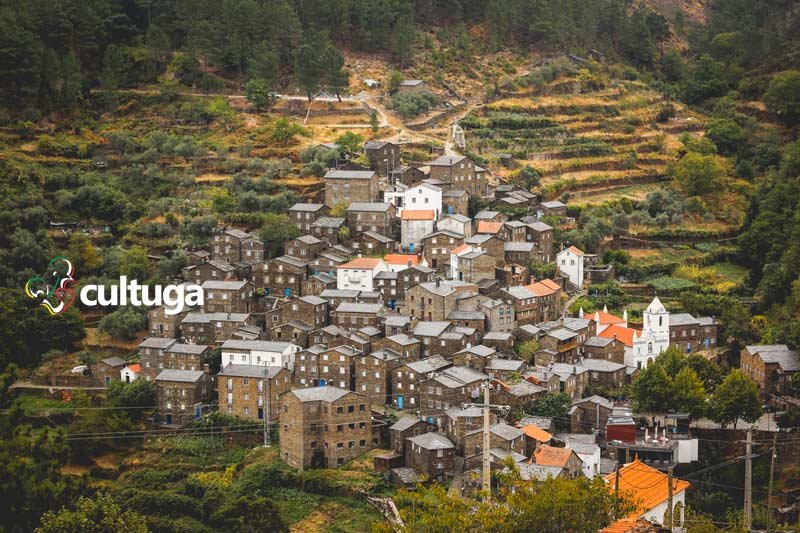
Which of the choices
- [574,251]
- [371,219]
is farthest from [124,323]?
[574,251]

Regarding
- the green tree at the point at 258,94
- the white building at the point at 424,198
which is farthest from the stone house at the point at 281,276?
the green tree at the point at 258,94

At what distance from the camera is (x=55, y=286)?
209 feet

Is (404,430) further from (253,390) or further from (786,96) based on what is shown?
(786,96)

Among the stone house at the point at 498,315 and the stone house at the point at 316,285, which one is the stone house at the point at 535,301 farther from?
the stone house at the point at 316,285

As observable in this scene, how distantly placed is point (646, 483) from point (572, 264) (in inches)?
793

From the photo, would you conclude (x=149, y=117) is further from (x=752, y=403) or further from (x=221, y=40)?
(x=752, y=403)

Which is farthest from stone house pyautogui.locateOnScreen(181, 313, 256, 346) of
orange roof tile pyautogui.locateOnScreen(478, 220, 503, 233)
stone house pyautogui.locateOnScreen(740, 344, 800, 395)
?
stone house pyautogui.locateOnScreen(740, 344, 800, 395)

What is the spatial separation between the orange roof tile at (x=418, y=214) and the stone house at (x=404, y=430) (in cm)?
1495

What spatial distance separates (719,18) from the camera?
342 ft

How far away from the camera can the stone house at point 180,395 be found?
55312 mm

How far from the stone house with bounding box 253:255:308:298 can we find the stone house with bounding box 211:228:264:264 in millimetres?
2069

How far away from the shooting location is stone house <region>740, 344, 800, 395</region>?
53.2 meters

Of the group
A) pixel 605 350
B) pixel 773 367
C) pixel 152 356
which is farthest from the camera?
pixel 152 356

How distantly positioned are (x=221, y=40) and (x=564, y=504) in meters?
58.6
